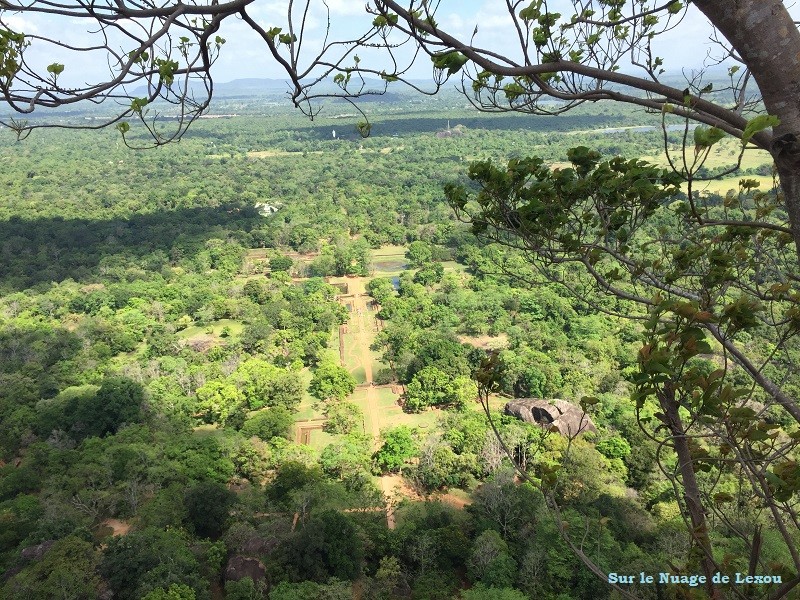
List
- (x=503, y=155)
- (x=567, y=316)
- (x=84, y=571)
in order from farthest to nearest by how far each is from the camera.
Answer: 1. (x=503, y=155)
2. (x=567, y=316)
3. (x=84, y=571)

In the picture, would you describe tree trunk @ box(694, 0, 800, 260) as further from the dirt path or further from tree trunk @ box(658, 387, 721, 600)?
the dirt path

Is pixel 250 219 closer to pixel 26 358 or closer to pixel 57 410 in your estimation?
pixel 26 358

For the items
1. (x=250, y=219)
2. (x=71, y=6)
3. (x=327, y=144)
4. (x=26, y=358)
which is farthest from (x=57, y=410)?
(x=327, y=144)

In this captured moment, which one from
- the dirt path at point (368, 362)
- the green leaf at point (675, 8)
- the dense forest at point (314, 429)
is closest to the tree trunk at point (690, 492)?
the dense forest at point (314, 429)

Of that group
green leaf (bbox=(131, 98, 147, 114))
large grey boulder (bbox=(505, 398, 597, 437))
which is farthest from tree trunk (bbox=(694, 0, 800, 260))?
large grey boulder (bbox=(505, 398, 597, 437))

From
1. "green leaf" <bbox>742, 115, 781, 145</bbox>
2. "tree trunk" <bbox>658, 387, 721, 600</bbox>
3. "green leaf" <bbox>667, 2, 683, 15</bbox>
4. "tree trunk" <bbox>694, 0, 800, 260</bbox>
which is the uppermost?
"green leaf" <bbox>667, 2, 683, 15</bbox>

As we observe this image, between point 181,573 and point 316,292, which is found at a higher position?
point 316,292

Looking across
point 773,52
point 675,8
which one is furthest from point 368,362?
point 773,52
